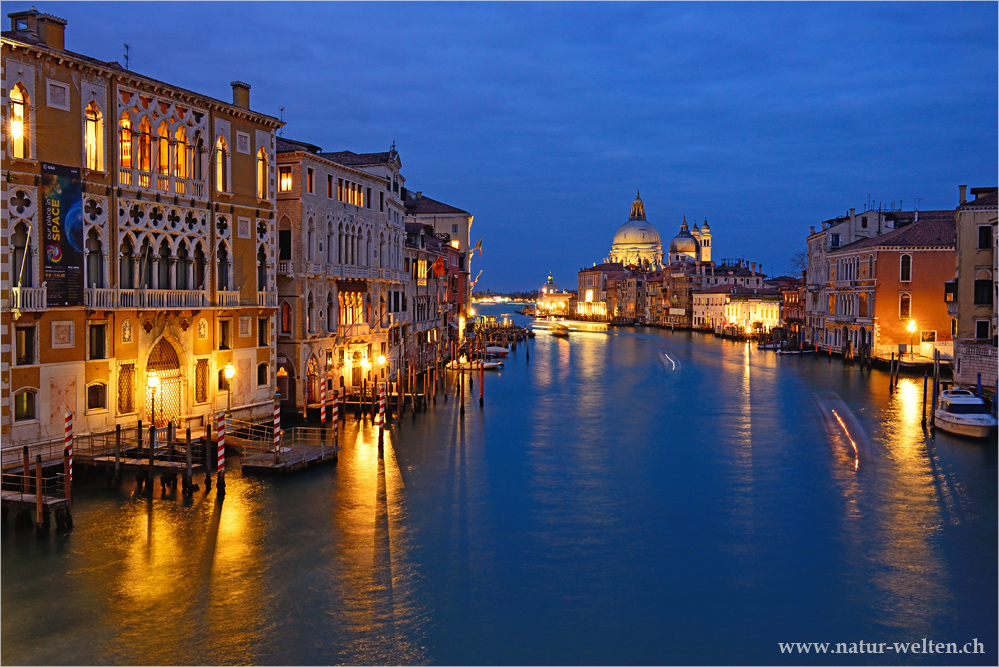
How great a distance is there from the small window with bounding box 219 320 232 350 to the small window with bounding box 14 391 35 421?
5258 millimetres

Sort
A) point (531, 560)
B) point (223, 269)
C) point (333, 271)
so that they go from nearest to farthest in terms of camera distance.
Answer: point (531, 560) → point (223, 269) → point (333, 271)

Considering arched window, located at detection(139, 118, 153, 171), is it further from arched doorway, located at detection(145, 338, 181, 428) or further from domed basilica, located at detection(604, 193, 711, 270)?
domed basilica, located at detection(604, 193, 711, 270)

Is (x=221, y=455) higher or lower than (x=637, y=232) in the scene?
lower

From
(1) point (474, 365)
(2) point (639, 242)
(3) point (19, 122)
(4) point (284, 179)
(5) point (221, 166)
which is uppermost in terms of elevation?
(2) point (639, 242)

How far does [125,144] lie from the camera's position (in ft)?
59.3

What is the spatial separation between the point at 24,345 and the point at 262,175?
26.5 feet

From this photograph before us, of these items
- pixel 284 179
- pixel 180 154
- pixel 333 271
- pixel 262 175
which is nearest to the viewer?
pixel 180 154

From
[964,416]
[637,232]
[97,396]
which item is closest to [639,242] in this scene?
[637,232]

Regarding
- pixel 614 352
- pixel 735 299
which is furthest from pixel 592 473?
pixel 735 299

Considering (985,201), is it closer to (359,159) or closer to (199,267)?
(359,159)

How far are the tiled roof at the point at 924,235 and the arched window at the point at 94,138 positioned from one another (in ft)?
134

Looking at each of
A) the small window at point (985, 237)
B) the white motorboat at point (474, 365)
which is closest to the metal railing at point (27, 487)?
the white motorboat at point (474, 365)

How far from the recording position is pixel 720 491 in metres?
18.1

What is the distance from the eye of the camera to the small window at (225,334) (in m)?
20.8
